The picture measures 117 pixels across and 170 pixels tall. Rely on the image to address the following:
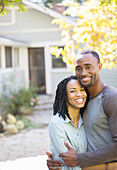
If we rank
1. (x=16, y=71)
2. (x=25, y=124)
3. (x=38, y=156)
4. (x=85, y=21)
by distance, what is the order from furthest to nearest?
(x=16, y=71)
(x=25, y=124)
(x=38, y=156)
(x=85, y=21)

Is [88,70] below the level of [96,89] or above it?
above

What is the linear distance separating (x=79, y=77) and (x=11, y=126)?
6127 millimetres

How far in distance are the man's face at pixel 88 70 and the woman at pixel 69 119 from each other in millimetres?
92

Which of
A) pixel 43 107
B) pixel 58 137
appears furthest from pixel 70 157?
pixel 43 107

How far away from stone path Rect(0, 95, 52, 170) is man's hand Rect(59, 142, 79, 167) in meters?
2.86

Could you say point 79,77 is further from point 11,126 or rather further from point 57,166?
point 11,126

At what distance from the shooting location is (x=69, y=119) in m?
2.45

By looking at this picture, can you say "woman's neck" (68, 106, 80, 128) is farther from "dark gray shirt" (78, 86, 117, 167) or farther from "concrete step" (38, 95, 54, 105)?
"concrete step" (38, 95, 54, 105)

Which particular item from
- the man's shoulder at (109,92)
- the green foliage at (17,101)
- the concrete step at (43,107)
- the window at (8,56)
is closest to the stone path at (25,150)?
the green foliage at (17,101)

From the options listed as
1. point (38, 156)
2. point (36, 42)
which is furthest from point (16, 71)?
point (38, 156)

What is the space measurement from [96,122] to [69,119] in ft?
0.92

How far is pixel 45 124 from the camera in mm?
9219

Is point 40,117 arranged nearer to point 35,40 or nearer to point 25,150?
point 25,150

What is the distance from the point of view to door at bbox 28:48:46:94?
43.4ft
